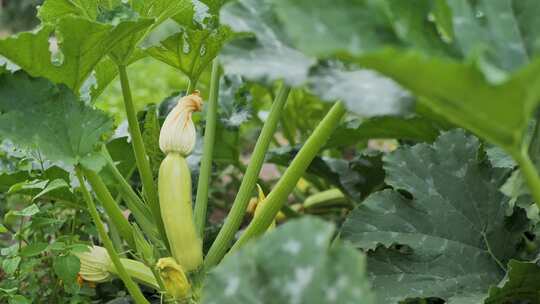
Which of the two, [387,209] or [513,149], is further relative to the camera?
[387,209]

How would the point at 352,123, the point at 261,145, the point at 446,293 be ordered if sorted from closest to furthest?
1. the point at 446,293
2. the point at 261,145
3. the point at 352,123

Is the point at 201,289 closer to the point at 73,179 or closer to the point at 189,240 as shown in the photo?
the point at 189,240

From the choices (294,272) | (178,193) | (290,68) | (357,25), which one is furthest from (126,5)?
(294,272)

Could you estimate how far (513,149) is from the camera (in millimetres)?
1110

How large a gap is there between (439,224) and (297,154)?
1.11 ft

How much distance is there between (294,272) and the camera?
1.02 meters

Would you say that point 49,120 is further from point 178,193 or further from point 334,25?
point 334,25

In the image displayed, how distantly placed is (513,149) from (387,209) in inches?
26.1

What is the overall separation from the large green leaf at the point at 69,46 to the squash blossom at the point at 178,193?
21cm

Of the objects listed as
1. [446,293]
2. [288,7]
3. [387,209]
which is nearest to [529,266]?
[446,293]

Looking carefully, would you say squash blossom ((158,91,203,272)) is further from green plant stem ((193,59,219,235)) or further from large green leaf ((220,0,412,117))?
large green leaf ((220,0,412,117))

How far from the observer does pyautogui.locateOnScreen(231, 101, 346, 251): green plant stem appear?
4.86 ft

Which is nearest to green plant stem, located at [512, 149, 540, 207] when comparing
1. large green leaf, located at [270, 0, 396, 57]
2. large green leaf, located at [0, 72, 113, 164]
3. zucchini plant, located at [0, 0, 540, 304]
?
zucchini plant, located at [0, 0, 540, 304]

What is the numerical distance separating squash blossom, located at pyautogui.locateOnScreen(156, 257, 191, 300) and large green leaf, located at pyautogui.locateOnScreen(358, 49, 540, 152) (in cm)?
65
